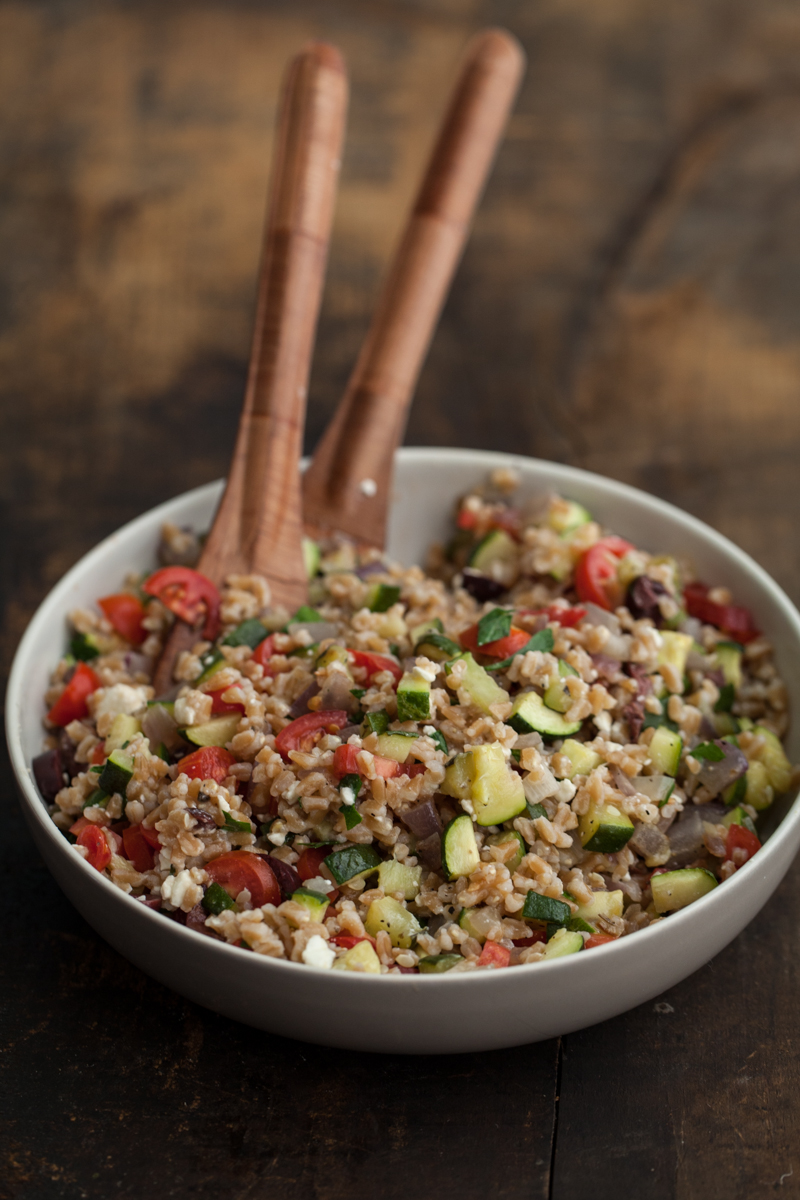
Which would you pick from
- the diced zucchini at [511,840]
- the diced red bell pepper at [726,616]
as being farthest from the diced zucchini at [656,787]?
the diced red bell pepper at [726,616]

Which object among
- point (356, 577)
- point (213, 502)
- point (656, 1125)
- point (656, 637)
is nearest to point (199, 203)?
point (213, 502)

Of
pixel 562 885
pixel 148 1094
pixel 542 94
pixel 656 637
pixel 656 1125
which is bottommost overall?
pixel 148 1094

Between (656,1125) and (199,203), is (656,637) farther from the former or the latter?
(199,203)

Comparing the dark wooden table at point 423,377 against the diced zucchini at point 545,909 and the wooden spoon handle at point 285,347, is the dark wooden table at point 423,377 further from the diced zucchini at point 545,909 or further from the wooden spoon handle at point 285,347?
the wooden spoon handle at point 285,347

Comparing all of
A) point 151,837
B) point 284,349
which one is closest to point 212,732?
point 151,837

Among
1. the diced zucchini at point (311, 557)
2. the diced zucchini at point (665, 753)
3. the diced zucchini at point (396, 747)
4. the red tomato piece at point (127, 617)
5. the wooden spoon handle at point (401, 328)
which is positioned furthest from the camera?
the wooden spoon handle at point (401, 328)

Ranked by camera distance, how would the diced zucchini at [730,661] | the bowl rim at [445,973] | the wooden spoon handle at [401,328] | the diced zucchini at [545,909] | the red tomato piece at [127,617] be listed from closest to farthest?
the bowl rim at [445,973] → the diced zucchini at [545,909] → the diced zucchini at [730,661] → the red tomato piece at [127,617] → the wooden spoon handle at [401,328]

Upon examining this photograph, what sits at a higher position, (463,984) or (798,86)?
(798,86)

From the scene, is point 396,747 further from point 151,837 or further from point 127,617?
point 127,617
